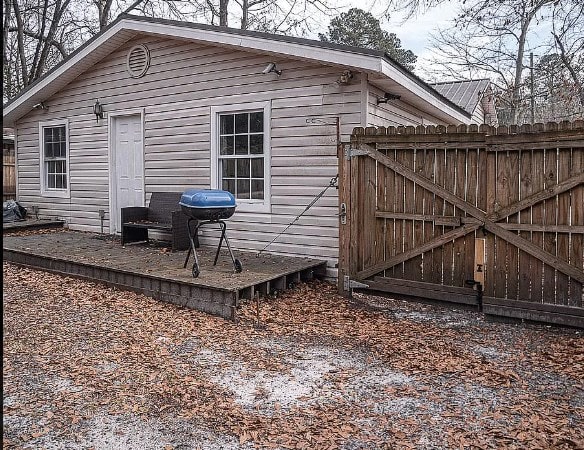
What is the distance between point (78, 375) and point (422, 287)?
3279mm

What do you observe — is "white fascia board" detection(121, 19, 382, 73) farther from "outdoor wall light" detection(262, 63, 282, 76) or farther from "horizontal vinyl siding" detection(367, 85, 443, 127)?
"horizontal vinyl siding" detection(367, 85, 443, 127)

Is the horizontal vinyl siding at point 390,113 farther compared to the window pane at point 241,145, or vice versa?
the window pane at point 241,145

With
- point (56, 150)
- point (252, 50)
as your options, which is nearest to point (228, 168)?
point (252, 50)

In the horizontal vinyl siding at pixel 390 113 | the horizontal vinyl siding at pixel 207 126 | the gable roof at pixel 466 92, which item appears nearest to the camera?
the horizontal vinyl siding at pixel 390 113

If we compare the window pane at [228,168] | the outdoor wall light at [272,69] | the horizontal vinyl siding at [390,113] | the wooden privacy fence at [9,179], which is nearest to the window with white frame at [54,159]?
the window pane at [228,168]

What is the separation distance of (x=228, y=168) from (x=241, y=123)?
675 millimetres

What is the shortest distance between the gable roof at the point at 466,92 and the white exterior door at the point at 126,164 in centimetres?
789

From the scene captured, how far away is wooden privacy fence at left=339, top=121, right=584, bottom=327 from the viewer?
4613 millimetres

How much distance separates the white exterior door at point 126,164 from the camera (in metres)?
8.88

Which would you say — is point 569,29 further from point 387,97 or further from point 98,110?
point 98,110

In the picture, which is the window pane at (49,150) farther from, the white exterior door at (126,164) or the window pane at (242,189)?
the window pane at (242,189)

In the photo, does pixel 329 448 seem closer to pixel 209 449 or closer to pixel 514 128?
pixel 209 449

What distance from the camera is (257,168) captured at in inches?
292

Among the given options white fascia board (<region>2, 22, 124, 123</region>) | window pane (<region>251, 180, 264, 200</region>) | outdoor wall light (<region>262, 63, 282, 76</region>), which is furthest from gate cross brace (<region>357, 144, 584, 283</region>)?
white fascia board (<region>2, 22, 124, 123</region>)
